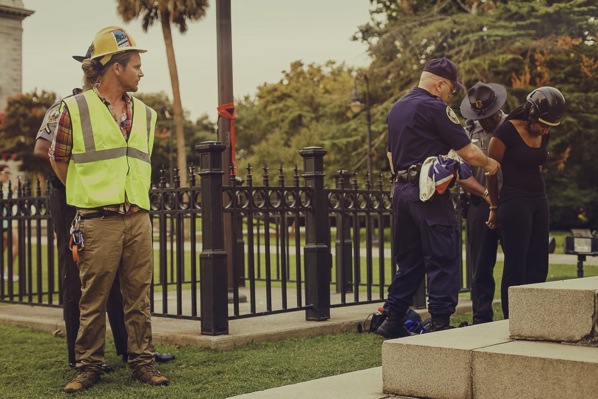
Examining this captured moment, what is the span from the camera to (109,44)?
223 inches

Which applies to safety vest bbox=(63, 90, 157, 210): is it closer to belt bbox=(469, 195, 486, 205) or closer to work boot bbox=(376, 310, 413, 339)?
work boot bbox=(376, 310, 413, 339)

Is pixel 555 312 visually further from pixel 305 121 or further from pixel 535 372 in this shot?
pixel 305 121

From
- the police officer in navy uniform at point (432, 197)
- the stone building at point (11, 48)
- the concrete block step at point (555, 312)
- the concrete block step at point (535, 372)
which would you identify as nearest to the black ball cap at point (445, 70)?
the police officer in navy uniform at point (432, 197)

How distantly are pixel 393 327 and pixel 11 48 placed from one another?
192ft

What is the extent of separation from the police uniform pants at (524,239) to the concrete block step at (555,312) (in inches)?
89.6

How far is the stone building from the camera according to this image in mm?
60812

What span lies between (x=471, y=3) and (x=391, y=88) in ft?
15.7

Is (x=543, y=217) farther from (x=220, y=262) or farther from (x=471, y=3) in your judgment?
(x=471, y=3)

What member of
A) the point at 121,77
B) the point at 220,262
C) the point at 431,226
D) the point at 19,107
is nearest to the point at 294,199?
the point at 220,262

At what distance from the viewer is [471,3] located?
38375mm

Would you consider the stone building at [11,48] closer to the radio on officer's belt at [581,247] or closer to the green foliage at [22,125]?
the green foliage at [22,125]

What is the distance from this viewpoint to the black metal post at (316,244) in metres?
7.97

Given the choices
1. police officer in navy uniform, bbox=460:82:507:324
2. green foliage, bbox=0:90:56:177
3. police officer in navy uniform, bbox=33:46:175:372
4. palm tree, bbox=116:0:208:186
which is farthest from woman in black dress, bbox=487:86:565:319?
green foliage, bbox=0:90:56:177

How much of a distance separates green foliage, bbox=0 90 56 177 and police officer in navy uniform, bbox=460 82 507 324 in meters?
50.7
